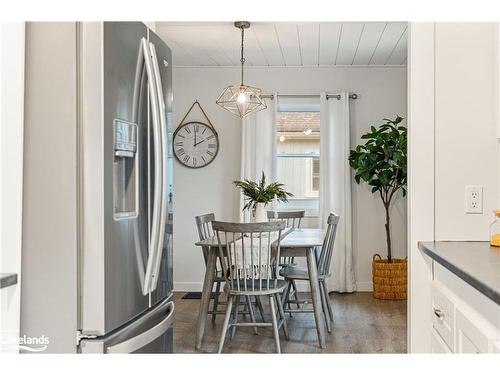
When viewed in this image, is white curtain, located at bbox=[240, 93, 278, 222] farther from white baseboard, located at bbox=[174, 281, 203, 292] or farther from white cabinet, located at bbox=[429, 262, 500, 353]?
white cabinet, located at bbox=[429, 262, 500, 353]

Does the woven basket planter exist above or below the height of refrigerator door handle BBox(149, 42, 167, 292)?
below

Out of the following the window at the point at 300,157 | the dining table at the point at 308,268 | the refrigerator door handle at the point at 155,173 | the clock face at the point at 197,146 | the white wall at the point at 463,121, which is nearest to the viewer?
the refrigerator door handle at the point at 155,173

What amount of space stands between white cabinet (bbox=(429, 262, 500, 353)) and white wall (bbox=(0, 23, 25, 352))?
126 centimetres

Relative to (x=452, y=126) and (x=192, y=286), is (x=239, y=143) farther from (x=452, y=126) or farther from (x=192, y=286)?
(x=452, y=126)

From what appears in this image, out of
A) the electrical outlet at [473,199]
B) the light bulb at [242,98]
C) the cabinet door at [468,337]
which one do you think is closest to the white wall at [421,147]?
the electrical outlet at [473,199]

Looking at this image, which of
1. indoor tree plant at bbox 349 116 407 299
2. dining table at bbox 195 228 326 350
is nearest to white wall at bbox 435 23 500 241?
dining table at bbox 195 228 326 350

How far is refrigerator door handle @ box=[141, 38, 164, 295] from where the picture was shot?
192 cm

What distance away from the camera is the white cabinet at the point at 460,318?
1.37 meters

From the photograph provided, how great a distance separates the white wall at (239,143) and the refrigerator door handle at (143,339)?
3711 mm

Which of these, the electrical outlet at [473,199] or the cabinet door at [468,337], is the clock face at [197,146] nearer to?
the electrical outlet at [473,199]

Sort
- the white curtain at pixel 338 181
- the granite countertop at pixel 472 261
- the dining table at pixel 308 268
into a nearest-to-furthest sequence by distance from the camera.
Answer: the granite countertop at pixel 472 261
the dining table at pixel 308 268
the white curtain at pixel 338 181

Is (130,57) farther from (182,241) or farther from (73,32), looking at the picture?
(182,241)

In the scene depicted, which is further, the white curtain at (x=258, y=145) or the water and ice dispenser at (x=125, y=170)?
the white curtain at (x=258, y=145)

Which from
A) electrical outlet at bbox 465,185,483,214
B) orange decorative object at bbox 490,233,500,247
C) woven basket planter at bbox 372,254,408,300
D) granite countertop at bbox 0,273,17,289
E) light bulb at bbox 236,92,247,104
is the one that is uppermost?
light bulb at bbox 236,92,247,104
